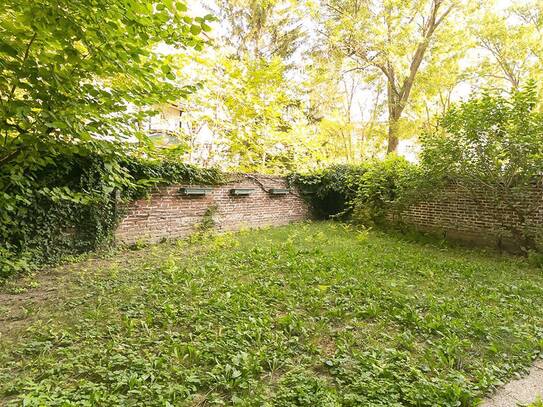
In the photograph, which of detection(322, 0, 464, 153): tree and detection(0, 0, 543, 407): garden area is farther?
detection(322, 0, 464, 153): tree

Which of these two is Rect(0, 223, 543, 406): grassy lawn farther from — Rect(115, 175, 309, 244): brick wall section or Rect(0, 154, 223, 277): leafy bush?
Rect(115, 175, 309, 244): brick wall section

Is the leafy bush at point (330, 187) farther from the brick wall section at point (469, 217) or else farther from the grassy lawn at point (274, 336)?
the grassy lawn at point (274, 336)

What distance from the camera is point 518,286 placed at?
462 cm


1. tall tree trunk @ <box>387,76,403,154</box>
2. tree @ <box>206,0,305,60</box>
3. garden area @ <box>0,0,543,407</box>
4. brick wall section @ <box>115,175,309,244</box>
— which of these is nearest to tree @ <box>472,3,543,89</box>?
garden area @ <box>0,0,543,407</box>

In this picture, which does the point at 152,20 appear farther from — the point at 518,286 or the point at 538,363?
the point at 518,286

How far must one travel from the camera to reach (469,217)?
25.4ft

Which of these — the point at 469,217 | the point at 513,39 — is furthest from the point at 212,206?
the point at 513,39

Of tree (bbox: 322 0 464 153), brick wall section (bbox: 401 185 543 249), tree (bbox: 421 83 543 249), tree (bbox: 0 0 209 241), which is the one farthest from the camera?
tree (bbox: 322 0 464 153)

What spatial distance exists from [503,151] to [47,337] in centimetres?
778

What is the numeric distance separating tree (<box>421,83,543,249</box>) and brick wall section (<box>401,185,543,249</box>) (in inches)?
1.3

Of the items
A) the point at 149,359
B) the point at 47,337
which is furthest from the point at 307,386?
the point at 47,337

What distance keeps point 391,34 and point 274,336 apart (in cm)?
1360

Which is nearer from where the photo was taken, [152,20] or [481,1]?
[152,20]

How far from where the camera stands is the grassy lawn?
2193mm
